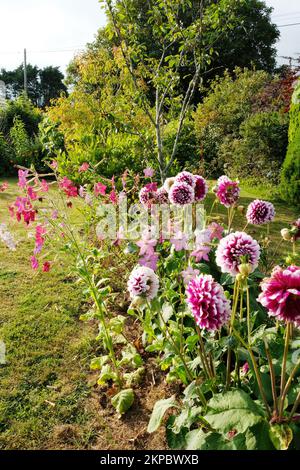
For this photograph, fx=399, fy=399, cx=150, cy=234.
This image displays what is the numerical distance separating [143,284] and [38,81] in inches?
1591

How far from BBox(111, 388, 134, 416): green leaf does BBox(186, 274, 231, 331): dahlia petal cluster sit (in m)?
1.04

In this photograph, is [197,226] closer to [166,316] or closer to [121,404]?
[166,316]

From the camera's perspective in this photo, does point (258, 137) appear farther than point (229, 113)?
No

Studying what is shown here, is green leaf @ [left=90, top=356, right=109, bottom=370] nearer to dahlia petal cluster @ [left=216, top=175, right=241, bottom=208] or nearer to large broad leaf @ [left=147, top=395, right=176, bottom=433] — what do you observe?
large broad leaf @ [left=147, top=395, right=176, bottom=433]

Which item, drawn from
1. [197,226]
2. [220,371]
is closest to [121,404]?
[220,371]

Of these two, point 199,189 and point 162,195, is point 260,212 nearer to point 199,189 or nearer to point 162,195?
point 199,189

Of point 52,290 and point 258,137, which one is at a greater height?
point 258,137

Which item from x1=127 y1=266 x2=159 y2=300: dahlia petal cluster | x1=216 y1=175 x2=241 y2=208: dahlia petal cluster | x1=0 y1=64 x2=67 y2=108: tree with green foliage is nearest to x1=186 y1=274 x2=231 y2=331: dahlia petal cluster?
x1=127 y1=266 x2=159 y2=300: dahlia petal cluster

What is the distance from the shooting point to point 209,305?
125 cm

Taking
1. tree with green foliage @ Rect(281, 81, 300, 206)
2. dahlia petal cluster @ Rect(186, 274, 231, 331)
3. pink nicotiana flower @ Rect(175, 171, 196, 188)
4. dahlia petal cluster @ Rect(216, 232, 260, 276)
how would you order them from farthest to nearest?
tree with green foliage @ Rect(281, 81, 300, 206) < pink nicotiana flower @ Rect(175, 171, 196, 188) < dahlia petal cluster @ Rect(216, 232, 260, 276) < dahlia petal cluster @ Rect(186, 274, 231, 331)

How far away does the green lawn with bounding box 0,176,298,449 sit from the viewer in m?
1.98

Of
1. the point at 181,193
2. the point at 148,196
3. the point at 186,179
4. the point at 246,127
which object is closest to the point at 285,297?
the point at 181,193

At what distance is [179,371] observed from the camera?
1.91 meters

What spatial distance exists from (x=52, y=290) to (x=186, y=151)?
578cm
